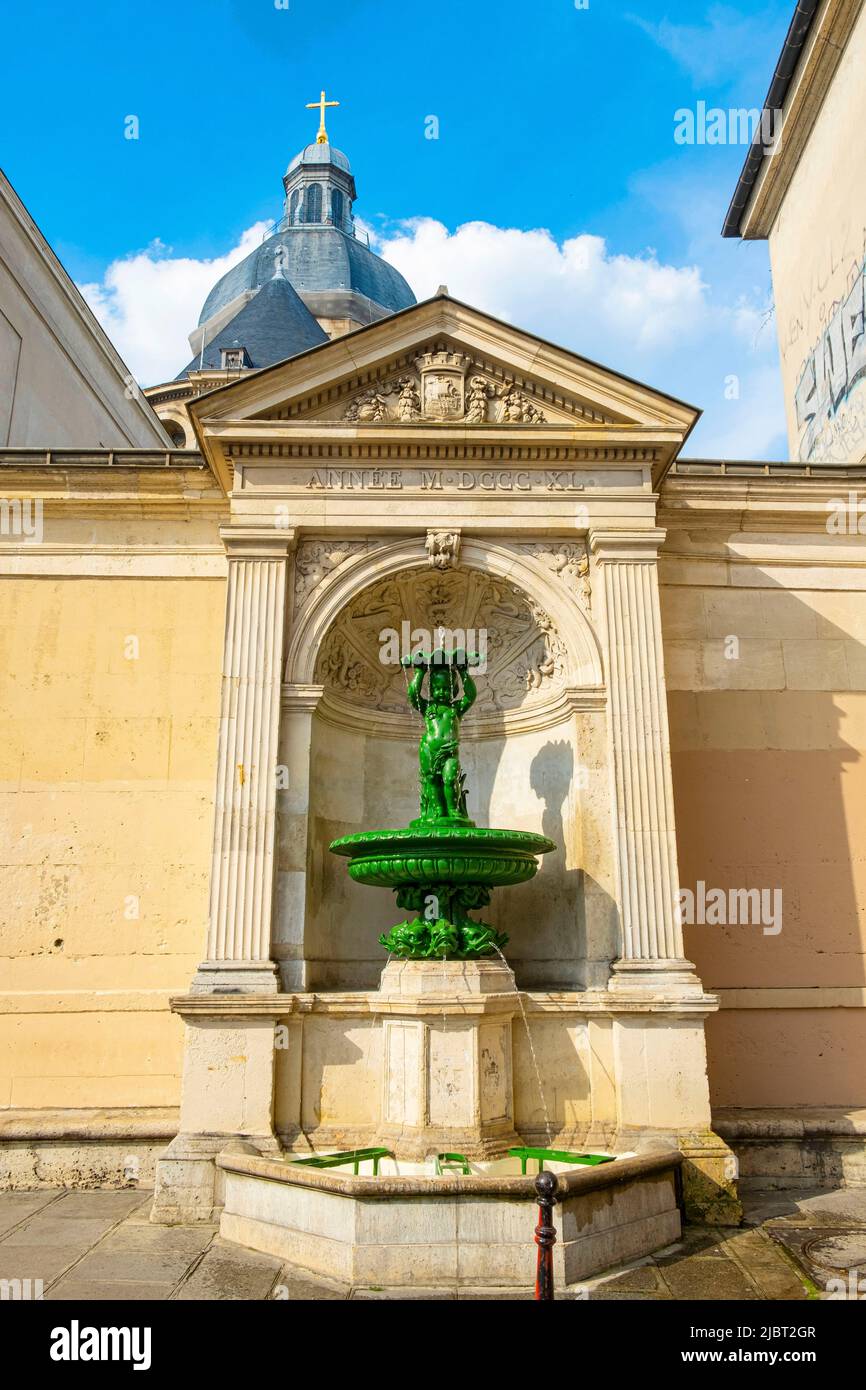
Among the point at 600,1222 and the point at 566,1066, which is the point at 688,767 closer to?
the point at 566,1066

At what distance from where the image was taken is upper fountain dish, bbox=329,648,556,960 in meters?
8.07

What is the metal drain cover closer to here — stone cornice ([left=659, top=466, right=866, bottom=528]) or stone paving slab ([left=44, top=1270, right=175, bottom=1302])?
stone paving slab ([left=44, top=1270, right=175, bottom=1302])

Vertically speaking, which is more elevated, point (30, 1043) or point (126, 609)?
point (126, 609)

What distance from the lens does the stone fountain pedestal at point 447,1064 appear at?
24.8ft

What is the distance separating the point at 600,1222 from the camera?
648 cm

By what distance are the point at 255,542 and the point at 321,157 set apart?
162ft

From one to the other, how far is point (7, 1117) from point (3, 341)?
37.9 ft

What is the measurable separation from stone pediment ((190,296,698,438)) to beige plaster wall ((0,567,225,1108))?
1.99 m

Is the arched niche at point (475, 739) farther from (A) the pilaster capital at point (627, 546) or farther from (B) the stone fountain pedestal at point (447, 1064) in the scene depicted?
(B) the stone fountain pedestal at point (447, 1064)

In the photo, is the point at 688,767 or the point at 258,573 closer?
the point at 258,573

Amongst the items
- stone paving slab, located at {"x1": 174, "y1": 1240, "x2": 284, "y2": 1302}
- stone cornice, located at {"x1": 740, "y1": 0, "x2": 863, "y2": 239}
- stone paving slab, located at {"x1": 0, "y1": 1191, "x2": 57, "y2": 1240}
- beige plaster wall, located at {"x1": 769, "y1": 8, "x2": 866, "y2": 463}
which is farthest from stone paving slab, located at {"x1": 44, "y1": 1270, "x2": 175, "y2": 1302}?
stone cornice, located at {"x1": 740, "y1": 0, "x2": 863, "y2": 239}

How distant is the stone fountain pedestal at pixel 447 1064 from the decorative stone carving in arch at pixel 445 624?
2.75m

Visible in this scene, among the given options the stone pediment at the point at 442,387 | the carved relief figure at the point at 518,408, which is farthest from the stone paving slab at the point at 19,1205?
the carved relief figure at the point at 518,408

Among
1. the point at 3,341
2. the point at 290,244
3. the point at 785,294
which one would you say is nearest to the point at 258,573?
the point at 3,341
